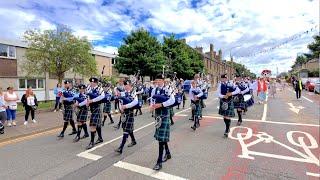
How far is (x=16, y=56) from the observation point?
2536 cm

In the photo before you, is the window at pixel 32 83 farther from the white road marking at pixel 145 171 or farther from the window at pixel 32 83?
the white road marking at pixel 145 171

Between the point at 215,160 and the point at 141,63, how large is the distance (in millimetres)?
22883

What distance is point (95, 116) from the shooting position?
7438 mm

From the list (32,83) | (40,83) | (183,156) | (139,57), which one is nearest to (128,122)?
(183,156)

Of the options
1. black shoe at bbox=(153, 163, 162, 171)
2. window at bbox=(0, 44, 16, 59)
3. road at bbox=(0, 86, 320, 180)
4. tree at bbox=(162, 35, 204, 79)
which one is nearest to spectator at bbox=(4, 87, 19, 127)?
road at bbox=(0, 86, 320, 180)

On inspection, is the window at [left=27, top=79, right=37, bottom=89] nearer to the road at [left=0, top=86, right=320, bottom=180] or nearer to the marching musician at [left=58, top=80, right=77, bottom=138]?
the road at [left=0, top=86, right=320, bottom=180]

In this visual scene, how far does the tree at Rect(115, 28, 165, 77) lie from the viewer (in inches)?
1115

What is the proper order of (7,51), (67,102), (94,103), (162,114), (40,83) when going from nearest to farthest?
1. (162,114)
2. (94,103)
3. (67,102)
4. (7,51)
5. (40,83)

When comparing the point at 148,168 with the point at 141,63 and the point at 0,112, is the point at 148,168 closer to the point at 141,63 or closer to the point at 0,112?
the point at 0,112

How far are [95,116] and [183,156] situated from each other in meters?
2.45

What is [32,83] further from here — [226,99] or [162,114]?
[162,114]

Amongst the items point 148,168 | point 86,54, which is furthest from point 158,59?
point 148,168

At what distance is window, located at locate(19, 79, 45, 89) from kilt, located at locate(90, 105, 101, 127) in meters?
20.5

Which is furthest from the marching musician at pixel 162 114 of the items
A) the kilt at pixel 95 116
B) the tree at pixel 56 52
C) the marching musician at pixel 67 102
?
the tree at pixel 56 52
